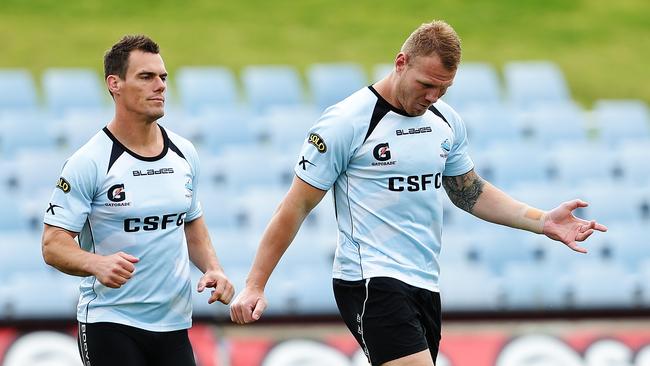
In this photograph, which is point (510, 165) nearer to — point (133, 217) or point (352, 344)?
point (352, 344)

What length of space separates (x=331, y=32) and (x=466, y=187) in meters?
12.4

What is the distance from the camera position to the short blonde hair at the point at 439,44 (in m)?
4.66

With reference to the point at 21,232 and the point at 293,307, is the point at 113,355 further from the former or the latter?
the point at 21,232

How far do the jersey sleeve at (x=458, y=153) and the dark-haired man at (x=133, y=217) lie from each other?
1.19 m

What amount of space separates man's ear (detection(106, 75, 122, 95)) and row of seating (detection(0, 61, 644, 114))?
7591 mm

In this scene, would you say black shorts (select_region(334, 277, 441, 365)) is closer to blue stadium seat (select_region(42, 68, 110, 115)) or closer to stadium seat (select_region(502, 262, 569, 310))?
stadium seat (select_region(502, 262, 569, 310))

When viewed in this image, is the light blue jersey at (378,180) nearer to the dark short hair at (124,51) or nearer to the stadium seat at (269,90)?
the dark short hair at (124,51)

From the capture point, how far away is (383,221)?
4.87 metres

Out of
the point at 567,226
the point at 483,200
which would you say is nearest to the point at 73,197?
the point at 483,200

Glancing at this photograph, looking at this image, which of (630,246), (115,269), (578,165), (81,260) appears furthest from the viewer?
(578,165)

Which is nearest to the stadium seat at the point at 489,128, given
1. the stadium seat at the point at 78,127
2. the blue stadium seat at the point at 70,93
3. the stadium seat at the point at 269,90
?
the stadium seat at the point at 269,90

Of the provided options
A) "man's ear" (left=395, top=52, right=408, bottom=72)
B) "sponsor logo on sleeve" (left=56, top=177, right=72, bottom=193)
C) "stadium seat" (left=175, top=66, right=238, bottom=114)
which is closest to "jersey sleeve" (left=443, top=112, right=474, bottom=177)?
"man's ear" (left=395, top=52, right=408, bottom=72)

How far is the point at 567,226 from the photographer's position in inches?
200

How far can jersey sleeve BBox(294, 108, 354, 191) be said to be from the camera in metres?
4.78
